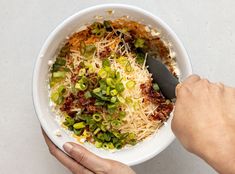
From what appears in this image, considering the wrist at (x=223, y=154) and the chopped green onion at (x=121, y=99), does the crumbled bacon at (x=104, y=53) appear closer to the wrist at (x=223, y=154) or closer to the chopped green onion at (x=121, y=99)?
the chopped green onion at (x=121, y=99)

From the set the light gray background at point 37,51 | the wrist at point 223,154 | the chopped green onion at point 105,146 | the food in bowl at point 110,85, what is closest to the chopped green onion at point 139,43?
the food in bowl at point 110,85

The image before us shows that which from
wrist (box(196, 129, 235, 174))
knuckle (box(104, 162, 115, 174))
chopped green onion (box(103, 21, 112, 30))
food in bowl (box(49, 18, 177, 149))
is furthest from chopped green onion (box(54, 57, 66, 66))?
wrist (box(196, 129, 235, 174))

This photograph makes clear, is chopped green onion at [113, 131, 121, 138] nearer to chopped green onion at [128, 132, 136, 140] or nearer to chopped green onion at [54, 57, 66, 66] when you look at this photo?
chopped green onion at [128, 132, 136, 140]

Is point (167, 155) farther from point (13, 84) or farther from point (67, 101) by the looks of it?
point (13, 84)

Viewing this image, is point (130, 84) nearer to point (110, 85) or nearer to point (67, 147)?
point (110, 85)

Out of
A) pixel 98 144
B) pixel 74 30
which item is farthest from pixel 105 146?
pixel 74 30

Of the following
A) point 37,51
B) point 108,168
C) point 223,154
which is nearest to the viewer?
point 223,154

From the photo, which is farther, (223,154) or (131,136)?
(131,136)

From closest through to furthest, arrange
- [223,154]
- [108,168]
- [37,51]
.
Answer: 1. [223,154]
2. [108,168]
3. [37,51]

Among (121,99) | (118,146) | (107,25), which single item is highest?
(107,25)
